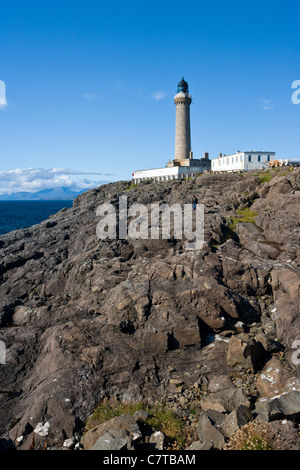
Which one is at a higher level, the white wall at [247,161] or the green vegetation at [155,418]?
the white wall at [247,161]

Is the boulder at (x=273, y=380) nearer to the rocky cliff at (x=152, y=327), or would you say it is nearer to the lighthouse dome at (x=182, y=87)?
the rocky cliff at (x=152, y=327)

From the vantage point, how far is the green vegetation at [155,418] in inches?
546

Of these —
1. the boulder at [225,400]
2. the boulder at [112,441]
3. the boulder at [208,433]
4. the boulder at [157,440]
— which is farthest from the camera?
the boulder at [225,400]

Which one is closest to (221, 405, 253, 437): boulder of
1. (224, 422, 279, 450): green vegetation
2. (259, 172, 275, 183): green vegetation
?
(224, 422, 279, 450): green vegetation

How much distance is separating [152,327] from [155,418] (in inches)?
211

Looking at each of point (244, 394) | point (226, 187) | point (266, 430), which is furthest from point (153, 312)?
point (226, 187)

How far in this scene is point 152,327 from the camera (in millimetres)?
19703

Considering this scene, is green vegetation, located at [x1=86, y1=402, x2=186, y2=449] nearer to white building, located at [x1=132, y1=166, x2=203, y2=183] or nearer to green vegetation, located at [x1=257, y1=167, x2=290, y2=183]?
green vegetation, located at [x1=257, y1=167, x2=290, y2=183]

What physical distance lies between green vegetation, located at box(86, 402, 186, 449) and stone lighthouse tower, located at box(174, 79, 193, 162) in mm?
72350

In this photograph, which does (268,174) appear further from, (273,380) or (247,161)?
(273,380)

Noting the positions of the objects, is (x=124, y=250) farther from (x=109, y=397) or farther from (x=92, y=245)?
(x=109, y=397)

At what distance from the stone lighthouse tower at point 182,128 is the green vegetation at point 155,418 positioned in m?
72.4

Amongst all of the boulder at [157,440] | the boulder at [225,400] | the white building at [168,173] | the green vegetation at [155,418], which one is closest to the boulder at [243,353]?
the boulder at [225,400]

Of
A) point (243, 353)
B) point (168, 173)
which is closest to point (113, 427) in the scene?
point (243, 353)
